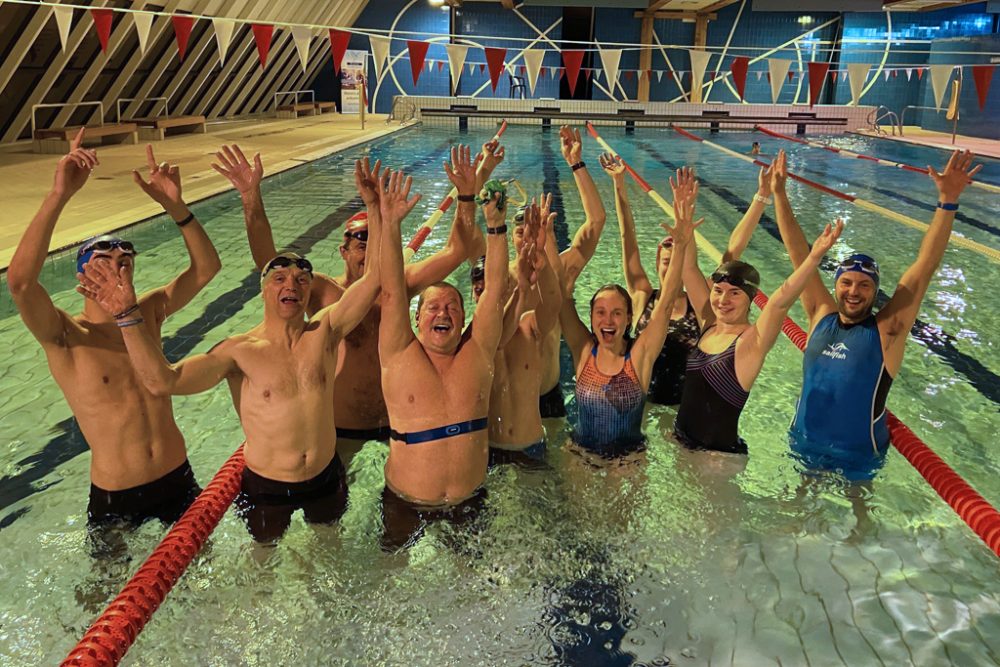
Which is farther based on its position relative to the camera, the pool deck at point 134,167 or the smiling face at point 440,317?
the pool deck at point 134,167

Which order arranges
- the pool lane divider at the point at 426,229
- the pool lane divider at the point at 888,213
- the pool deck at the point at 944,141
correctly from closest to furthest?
1. the pool lane divider at the point at 426,229
2. the pool lane divider at the point at 888,213
3. the pool deck at the point at 944,141

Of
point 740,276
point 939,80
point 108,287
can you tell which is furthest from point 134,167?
point 939,80

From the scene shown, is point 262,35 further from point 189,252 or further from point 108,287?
point 108,287

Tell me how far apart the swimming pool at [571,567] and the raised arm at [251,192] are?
95cm

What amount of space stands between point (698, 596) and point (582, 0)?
78.5 ft

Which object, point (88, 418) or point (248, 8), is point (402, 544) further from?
point (248, 8)

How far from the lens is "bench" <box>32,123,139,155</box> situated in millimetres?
12078

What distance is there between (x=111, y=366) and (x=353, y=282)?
0.94 metres

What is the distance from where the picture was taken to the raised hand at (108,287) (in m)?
2.01

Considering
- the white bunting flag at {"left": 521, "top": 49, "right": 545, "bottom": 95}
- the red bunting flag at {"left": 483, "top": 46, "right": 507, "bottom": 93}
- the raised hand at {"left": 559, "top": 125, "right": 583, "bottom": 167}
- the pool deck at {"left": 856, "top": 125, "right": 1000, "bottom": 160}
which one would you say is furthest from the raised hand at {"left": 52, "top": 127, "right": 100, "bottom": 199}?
the pool deck at {"left": 856, "top": 125, "right": 1000, "bottom": 160}

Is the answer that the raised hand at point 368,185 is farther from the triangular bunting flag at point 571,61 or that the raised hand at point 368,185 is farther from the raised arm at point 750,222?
the triangular bunting flag at point 571,61

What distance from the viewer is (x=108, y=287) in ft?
6.61

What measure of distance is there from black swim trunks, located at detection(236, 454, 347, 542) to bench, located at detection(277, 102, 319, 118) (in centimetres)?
2068

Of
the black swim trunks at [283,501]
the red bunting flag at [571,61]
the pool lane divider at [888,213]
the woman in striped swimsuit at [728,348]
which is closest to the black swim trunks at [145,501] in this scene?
the black swim trunks at [283,501]
